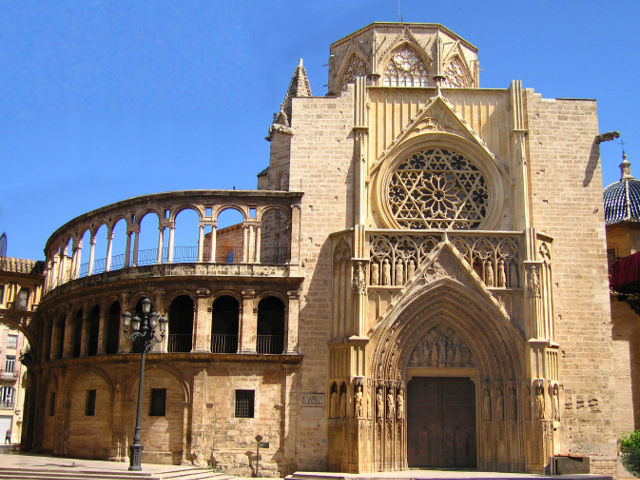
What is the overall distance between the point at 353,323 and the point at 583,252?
27.5ft

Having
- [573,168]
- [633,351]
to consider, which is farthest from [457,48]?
[633,351]

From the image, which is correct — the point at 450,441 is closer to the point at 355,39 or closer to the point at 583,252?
the point at 583,252

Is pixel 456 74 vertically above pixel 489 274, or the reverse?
pixel 456 74

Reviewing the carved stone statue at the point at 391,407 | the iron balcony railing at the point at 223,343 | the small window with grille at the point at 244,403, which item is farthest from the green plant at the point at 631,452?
the iron balcony railing at the point at 223,343

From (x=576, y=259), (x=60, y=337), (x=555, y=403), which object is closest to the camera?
(x=555, y=403)

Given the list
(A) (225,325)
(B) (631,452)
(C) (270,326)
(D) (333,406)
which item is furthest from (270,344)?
(B) (631,452)

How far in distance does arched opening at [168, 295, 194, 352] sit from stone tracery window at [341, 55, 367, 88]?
12724mm

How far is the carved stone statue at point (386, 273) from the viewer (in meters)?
24.8

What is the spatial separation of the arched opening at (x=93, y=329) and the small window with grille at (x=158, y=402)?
4.44 m

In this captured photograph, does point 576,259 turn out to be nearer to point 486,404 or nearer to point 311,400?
point 486,404

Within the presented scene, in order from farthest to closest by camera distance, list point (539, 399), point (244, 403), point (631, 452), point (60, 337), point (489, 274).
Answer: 1. point (60, 337)
2. point (489, 274)
3. point (244, 403)
4. point (631, 452)
5. point (539, 399)

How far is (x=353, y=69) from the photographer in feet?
112

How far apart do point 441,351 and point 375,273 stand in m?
3.35

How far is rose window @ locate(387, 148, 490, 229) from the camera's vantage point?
86.7 ft
